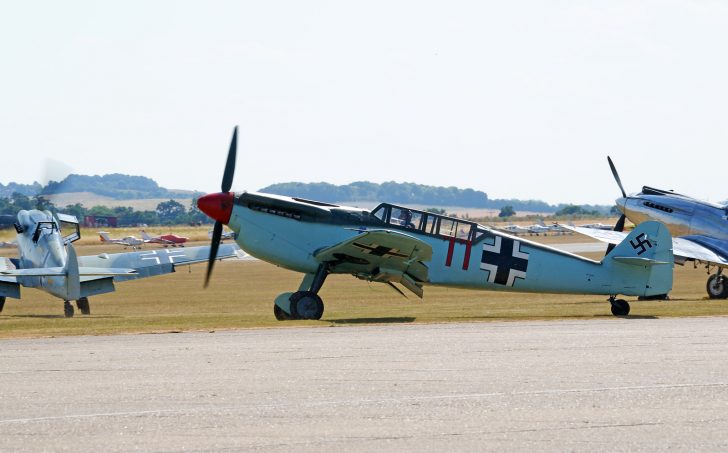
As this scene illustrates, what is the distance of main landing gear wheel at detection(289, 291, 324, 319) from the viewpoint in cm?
1956

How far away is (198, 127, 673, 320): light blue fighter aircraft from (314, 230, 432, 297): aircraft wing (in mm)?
20

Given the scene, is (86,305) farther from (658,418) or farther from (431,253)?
(658,418)

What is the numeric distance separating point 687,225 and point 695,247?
164 cm

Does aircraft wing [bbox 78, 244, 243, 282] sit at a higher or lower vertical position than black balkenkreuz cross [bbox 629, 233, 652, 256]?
lower

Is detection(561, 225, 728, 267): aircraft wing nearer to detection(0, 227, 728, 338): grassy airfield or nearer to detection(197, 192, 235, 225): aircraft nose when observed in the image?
detection(0, 227, 728, 338): grassy airfield

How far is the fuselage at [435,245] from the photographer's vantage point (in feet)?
66.2

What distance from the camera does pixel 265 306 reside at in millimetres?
28875

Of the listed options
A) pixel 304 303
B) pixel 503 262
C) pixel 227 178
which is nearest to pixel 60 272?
pixel 227 178

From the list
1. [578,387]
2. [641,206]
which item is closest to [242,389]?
[578,387]

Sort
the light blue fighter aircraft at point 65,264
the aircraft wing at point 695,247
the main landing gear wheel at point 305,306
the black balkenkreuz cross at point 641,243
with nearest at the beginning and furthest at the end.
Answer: the main landing gear wheel at point 305,306 → the black balkenkreuz cross at point 641,243 → the light blue fighter aircraft at point 65,264 → the aircraft wing at point 695,247

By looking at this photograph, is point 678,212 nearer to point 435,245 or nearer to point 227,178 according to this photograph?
point 435,245

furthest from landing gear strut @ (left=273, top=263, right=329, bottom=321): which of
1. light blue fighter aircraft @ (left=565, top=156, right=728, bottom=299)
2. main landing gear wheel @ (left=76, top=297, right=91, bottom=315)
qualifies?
light blue fighter aircraft @ (left=565, top=156, right=728, bottom=299)

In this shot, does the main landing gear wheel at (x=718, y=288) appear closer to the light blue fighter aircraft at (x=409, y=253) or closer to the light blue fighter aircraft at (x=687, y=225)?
the light blue fighter aircraft at (x=687, y=225)

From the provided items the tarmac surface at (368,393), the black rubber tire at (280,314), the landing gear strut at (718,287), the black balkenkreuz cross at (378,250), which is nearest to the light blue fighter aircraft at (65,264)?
the black rubber tire at (280,314)
